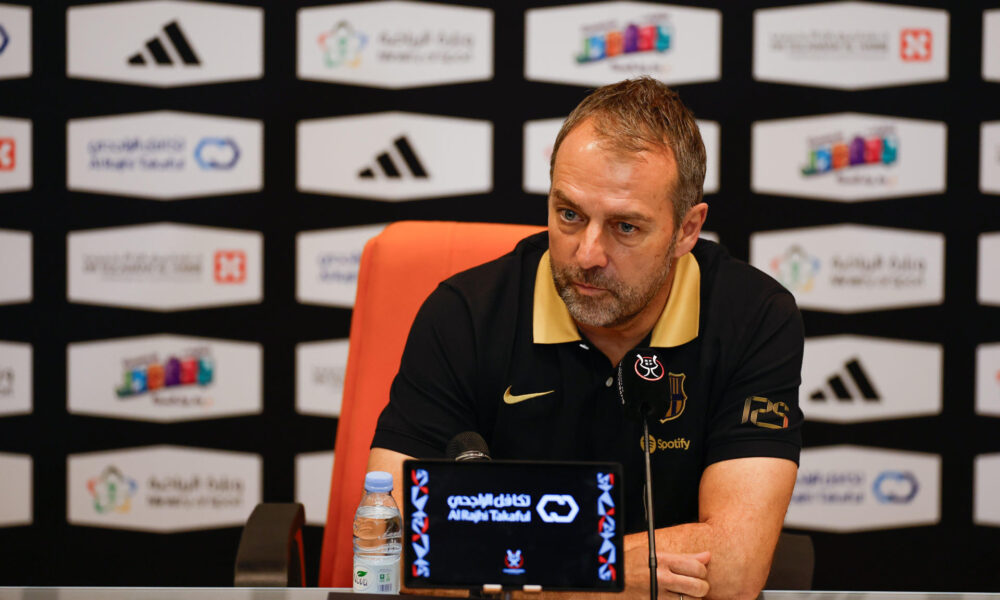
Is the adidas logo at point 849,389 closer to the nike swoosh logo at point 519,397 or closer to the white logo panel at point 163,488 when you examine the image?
the nike swoosh logo at point 519,397

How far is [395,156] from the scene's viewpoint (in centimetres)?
257

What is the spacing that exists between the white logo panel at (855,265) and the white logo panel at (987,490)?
48 centimetres

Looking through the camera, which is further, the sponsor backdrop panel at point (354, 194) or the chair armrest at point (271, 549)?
the sponsor backdrop panel at point (354, 194)

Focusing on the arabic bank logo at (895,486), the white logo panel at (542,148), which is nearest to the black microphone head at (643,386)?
the white logo panel at (542,148)

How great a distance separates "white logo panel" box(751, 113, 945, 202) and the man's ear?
1.26 metres

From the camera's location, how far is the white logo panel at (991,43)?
258cm

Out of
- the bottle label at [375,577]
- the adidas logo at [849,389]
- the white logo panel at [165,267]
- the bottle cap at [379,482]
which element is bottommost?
the bottle label at [375,577]

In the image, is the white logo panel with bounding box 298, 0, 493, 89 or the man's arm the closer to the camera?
A: the man's arm

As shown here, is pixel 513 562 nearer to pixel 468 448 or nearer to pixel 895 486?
pixel 468 448

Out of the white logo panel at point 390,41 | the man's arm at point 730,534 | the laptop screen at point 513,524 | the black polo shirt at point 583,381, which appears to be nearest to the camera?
the laptop screen at point 513,524

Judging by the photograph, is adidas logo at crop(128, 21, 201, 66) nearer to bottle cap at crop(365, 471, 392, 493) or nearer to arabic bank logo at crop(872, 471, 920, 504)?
bottle cap at crop(365, 471, 392, 493)

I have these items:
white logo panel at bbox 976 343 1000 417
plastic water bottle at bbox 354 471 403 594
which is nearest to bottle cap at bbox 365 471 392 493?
plastic water bottle at bbox 354 471 403 594

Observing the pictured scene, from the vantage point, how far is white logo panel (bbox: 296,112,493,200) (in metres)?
2.57

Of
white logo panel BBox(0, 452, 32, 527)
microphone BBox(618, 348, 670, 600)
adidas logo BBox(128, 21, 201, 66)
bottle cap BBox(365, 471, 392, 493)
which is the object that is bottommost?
white logo panel BBox(0, 452, 32, 527)
